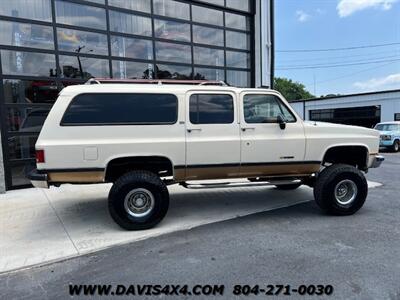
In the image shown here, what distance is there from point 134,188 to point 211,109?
169 cm

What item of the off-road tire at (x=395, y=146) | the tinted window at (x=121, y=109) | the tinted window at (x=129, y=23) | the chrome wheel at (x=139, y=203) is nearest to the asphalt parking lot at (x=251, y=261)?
the chrome wheel at (x=139, y=203)

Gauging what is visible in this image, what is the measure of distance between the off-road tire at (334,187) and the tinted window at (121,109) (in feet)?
8.73

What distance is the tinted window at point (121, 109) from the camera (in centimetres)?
473

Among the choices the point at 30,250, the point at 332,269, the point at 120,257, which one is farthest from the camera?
the point at 30,250

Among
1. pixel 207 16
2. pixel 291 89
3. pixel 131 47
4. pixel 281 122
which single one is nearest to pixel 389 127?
pixel 207 16

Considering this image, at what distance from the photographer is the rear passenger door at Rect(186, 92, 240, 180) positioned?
510 cm

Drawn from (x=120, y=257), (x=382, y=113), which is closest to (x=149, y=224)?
(x=120, y=257)

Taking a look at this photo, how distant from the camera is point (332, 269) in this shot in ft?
11.9

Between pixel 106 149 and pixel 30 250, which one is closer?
pixel 30 250

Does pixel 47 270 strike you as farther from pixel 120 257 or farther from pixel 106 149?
pixel 106 149

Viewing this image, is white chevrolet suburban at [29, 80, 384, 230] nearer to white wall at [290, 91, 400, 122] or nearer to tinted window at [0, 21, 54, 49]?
tinted window at [0, 21, 54, 49]

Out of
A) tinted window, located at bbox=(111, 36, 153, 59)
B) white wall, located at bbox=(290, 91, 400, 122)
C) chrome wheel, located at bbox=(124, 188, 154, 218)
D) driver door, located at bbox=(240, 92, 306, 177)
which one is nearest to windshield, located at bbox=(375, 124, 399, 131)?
white wall, located at bbox=(290, 91, 400, 122)

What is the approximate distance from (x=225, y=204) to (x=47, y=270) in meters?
3.39

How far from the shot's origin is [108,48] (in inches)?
358
